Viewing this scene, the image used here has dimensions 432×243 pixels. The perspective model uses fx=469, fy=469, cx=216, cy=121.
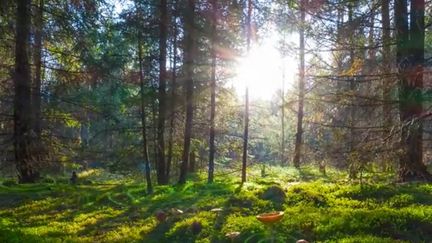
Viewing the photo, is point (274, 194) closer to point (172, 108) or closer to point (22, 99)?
point (22, 99)

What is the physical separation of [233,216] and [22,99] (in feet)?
23.6

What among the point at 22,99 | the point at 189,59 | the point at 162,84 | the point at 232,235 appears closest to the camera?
the point at 232,235

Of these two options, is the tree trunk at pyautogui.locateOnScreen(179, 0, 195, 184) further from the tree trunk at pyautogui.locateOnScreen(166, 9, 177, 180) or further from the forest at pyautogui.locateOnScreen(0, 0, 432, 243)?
the tree trunk at pyautogui.locateOnScreen(166, 9, 177, 180)

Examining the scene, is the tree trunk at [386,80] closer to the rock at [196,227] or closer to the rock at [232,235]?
the rock at [232,235]

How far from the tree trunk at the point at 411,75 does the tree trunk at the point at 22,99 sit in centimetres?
824

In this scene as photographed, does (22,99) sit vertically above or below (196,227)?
above

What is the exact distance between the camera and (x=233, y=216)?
9.18m

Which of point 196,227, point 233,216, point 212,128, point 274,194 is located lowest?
point 196,227

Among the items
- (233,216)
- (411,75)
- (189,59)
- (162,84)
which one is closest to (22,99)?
(162,84)

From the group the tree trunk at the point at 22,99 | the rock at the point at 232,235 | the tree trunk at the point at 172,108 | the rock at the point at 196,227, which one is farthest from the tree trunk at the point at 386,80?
the tree trunk at the point at 172,108

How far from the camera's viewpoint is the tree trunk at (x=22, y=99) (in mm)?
11398

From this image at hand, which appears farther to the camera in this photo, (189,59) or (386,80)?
(189,59)

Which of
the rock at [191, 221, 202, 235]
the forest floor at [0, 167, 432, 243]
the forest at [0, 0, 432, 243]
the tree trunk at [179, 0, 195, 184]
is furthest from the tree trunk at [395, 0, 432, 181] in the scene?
the tree trunk at [179, 0, 195, 184]

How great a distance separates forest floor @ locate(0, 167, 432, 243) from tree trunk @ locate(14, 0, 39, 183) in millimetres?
1474
